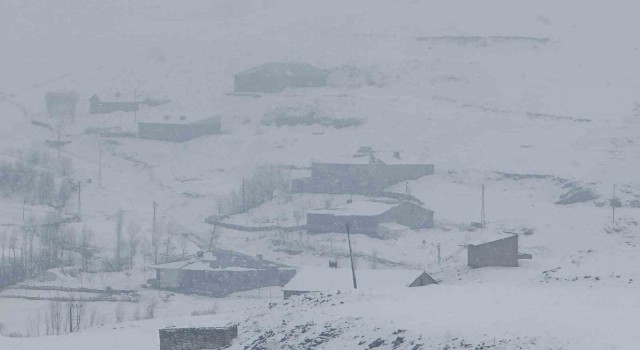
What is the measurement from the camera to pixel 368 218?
52.4 meters

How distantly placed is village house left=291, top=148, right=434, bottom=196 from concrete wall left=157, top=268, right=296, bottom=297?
1396 centimetres

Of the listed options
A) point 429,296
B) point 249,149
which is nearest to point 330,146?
point 249,149

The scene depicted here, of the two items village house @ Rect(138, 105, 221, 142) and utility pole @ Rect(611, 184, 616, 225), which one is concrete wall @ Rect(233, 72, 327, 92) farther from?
utility pole @ Rect(611, 184, 616, 225)

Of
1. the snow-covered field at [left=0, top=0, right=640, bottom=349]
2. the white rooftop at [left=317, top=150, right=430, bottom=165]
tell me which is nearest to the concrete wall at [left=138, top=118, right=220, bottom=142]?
the snow-covered field at [left=0, top=0, right=640, bottom=349]

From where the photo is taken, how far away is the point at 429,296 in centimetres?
2094

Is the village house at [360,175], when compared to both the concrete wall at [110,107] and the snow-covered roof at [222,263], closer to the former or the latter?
the snow-covered roof at [222,263]

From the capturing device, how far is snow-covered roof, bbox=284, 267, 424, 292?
3425 centimetres

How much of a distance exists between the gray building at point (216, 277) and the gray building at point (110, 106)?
31070mm

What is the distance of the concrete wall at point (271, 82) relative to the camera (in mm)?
77062

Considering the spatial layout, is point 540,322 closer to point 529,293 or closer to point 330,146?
point 529,293

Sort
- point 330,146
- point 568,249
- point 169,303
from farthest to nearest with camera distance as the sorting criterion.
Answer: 1. point 330,146
2. point 568,249
3. point 169,303

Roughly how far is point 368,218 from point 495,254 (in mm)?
23041

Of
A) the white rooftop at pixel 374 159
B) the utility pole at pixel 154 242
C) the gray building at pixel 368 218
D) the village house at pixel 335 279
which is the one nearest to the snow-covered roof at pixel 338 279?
the village house at pixel 335 279

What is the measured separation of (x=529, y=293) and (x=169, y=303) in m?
24.2
